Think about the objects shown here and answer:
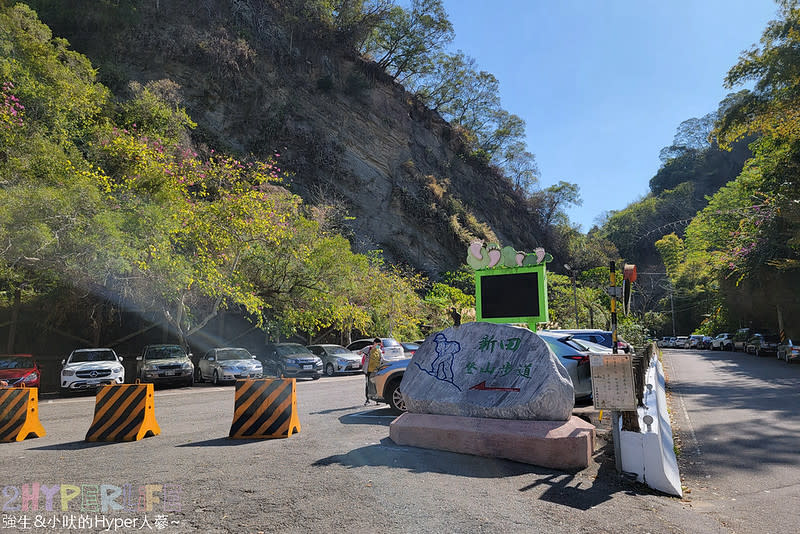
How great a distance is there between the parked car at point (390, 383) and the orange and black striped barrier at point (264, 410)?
8.55 ft

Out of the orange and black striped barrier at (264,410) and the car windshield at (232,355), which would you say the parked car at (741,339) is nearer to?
the car windshield at (232,355)

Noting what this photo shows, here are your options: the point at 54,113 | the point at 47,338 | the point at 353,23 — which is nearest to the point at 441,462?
the point at 54,113

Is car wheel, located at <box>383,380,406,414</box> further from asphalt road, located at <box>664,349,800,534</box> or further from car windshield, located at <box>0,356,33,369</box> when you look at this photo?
car windshield, located at <box>0,356,33,369</box>

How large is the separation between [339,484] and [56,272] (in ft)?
54.5

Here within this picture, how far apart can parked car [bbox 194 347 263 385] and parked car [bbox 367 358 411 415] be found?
951 cm

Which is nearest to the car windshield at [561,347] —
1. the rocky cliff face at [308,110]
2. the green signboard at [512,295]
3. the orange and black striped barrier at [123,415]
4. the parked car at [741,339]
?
the green signboard at [512,295]

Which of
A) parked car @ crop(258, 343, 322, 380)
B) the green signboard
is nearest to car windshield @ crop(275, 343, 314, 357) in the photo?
parked car @ crop(258, 343, 322, 380)

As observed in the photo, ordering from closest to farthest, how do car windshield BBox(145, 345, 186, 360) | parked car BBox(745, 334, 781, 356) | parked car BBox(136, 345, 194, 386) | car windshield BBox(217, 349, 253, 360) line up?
parked car BBox(136, 345, 194, 386) < car windshield BBox(145, 345, 186, 360) < car windshield BBox(217, 349, 253, 360) < parked car BBox(745, 334, 781, 356)

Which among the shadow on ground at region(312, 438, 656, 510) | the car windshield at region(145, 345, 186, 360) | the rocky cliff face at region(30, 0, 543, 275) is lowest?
the shadow on ground at region(312, 438, 656, 510)

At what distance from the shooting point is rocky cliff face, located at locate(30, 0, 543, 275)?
119ft

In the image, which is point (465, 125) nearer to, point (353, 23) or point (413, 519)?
point (353, 23)

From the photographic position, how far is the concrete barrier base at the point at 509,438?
19.1 ft

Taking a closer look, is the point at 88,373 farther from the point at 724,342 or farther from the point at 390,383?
the point at 724,342

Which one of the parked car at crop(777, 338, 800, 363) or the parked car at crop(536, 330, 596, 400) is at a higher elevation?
the parked car at crop(536, 330, 596, 400)
